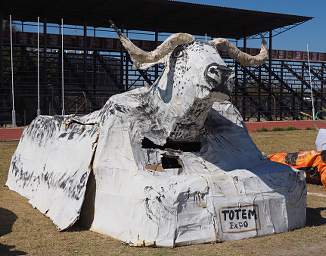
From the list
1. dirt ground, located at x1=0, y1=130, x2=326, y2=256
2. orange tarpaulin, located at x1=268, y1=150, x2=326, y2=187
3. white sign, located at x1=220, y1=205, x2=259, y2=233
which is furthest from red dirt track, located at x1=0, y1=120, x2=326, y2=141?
white sign, located at x1=220, y1=205, x2=259, y2=233

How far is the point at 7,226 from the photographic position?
283 inches

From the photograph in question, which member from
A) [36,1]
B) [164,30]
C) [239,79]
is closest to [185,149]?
[36,1]

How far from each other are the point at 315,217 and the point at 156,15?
23.0m

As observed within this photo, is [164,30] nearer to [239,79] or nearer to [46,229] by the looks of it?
[239,79]

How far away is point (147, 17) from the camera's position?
29625 mm

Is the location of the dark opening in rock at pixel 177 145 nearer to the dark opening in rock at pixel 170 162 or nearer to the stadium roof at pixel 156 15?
the dark opening in rock at pixel 170 162

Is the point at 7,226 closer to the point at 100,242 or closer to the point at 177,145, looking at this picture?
the point at 100,242

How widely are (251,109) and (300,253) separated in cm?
3022

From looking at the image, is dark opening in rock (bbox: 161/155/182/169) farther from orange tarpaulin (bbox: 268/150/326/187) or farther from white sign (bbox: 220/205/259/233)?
orange tarpaulin (bbox: 268/150/326/187)

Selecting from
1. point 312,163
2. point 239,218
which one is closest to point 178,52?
point 239,218

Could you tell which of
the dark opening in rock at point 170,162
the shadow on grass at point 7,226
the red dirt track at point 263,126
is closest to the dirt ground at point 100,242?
the shadow on grass at point 7,226

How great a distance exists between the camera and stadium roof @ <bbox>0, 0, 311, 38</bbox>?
26.5 metres

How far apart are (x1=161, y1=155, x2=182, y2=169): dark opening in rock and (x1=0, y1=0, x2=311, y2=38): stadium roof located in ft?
66.1

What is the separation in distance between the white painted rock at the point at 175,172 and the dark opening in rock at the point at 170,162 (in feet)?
0.04
